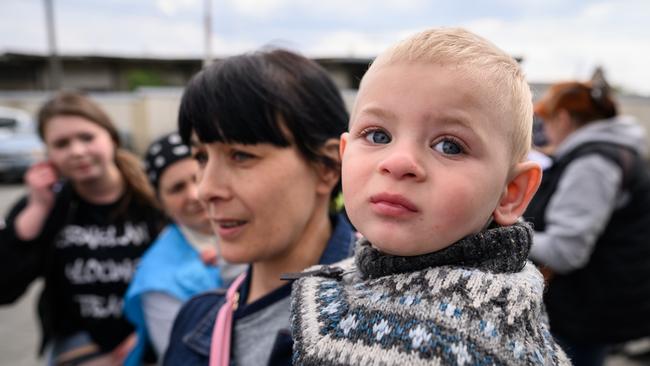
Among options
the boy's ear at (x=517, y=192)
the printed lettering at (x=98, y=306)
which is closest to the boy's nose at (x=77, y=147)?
the printed lettering at (x=98, y=306)

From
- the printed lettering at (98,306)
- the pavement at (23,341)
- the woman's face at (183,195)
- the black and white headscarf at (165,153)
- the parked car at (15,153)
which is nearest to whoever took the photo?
the woman's face at (183,195)

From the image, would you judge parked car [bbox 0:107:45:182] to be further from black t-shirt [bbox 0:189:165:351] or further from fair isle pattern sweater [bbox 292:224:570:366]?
fair isle pattern sweater [bbox 292:224:570:366]

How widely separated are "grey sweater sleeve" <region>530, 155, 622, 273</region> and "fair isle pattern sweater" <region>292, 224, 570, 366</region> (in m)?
1.71

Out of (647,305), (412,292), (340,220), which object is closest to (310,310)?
(412,292)

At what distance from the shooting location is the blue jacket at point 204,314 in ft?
3.96

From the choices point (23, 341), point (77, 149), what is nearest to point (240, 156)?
point (77, 149)

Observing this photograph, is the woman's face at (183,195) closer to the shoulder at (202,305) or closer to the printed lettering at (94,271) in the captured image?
the printed lettering at (94,271)

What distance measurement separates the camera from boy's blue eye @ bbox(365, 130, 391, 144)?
0.79 m

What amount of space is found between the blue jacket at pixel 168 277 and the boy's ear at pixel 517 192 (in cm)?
126

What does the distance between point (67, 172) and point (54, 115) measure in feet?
1.06

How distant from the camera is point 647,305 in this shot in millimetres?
2459

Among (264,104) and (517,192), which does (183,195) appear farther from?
(517,192)

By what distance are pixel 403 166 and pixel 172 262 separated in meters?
1.38

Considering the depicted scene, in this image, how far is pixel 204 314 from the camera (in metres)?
1.36
